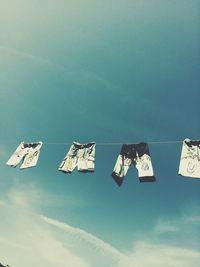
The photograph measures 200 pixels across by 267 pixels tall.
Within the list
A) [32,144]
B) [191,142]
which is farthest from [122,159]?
[32,144]

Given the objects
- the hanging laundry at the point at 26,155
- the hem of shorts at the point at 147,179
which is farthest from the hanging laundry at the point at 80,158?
the hem of shorts at the point at 147,179

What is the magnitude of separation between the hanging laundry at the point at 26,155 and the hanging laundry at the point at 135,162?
347 centimetres

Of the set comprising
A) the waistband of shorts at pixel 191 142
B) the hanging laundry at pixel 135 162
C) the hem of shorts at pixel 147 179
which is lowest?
the hem of shorts at pixel 147 179

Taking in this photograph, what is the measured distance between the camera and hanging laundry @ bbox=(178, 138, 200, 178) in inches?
344

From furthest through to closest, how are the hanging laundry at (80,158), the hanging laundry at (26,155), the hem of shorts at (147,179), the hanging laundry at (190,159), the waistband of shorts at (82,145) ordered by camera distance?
the hanging laundry at (26,155) → the waistband of shorts at (82,145) → the hanging laundry at (80,158) → the hem of shorts at (147,179) → the hanging laundry at (190,159)

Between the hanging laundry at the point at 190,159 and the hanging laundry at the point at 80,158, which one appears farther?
the hanging laundry at the point at 80,158

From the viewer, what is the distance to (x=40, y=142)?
39.3 feet

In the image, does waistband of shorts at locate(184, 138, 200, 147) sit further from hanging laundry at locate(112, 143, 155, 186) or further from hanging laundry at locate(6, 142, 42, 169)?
hanging laundry at locate(6, 142, 42, 169)

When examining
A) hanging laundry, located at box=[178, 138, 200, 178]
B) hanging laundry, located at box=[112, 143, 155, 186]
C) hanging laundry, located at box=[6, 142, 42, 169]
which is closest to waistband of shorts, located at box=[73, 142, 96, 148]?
hanging laundry, located at box=[112, 143, 155, 186]

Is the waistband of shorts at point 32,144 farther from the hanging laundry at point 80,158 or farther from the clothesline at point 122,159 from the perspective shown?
the hanging laundry at point 80,158

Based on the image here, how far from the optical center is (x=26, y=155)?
12133 mm

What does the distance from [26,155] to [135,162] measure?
4618mm

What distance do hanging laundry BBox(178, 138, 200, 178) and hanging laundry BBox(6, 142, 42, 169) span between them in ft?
17.9

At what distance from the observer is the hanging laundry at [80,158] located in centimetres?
1042
